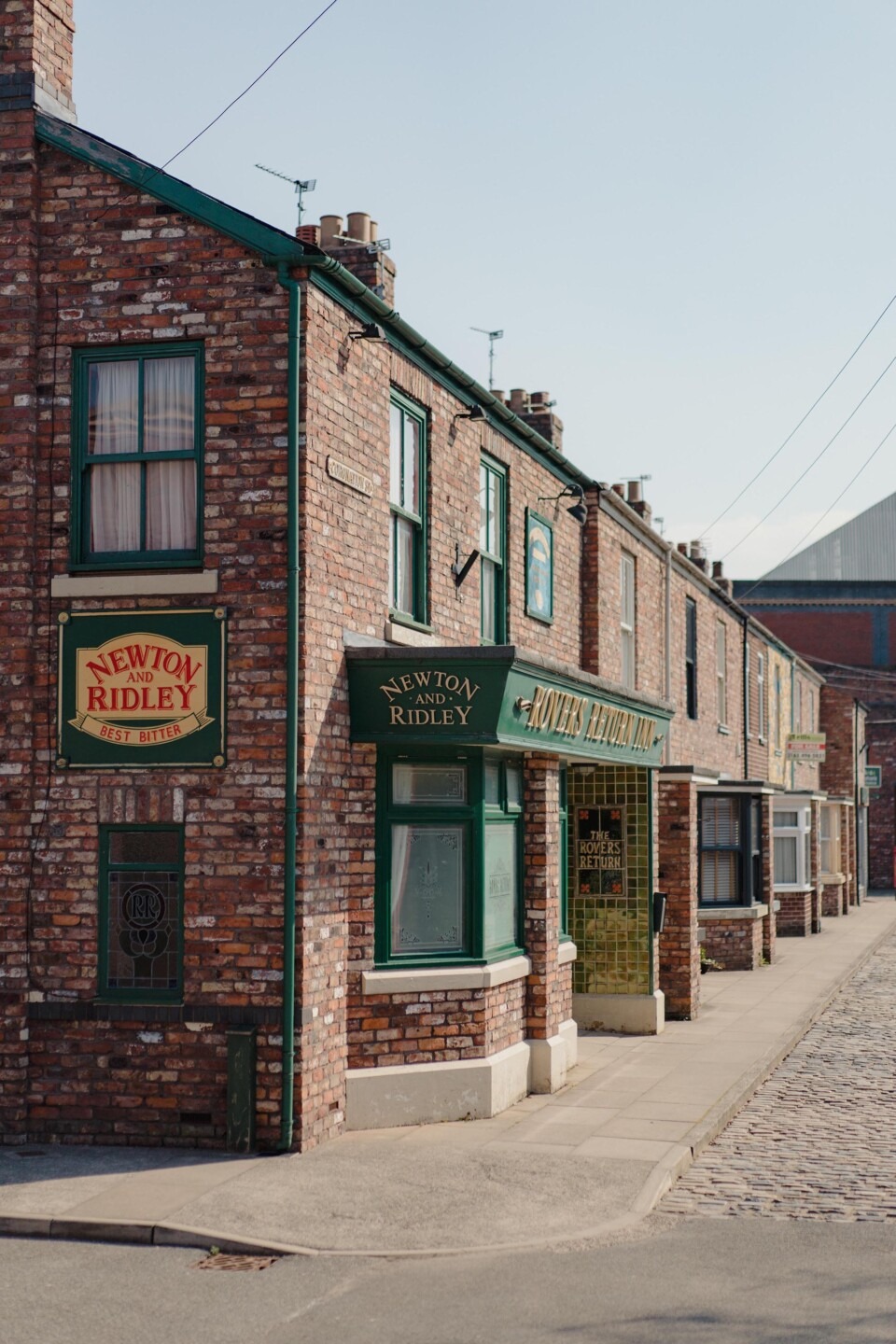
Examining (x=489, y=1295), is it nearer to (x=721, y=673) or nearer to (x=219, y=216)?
(x=219, y=216)

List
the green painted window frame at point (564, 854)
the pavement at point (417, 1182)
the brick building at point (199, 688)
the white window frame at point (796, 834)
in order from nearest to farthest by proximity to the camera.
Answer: the pavement at point (417, 1182) < the brick building at point (199, 688) < the green painted window frame at point (564, 854) < the white window frame at point (796, 834)

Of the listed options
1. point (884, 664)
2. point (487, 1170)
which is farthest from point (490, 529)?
point (884, 664)

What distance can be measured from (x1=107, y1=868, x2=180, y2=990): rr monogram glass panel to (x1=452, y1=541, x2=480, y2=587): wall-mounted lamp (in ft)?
14.1

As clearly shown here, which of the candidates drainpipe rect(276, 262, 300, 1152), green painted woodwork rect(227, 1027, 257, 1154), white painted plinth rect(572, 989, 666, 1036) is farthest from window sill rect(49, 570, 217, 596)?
white painted plinth rect(572, 989, 666, 1036)

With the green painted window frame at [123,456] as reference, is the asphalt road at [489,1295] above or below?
below

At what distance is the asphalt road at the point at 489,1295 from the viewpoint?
7.69 meters

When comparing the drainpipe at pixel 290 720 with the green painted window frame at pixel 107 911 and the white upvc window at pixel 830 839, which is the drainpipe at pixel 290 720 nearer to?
the green painted window frame at pixel 107 911

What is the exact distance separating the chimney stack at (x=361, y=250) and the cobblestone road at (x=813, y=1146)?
26.2 feet

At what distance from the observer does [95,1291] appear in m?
8.36

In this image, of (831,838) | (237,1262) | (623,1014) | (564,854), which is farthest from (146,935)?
(831,838)

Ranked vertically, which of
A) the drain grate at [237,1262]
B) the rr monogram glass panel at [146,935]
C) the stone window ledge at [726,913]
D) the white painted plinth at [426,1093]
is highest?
the rr monogram glass panel at [146,935]

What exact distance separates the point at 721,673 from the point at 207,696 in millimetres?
19480

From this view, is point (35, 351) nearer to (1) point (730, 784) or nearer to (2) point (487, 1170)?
(2) point (487, 1170)

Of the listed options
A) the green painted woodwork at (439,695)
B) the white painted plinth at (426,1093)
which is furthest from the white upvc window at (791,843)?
the green painted woodwork at (439,695)
